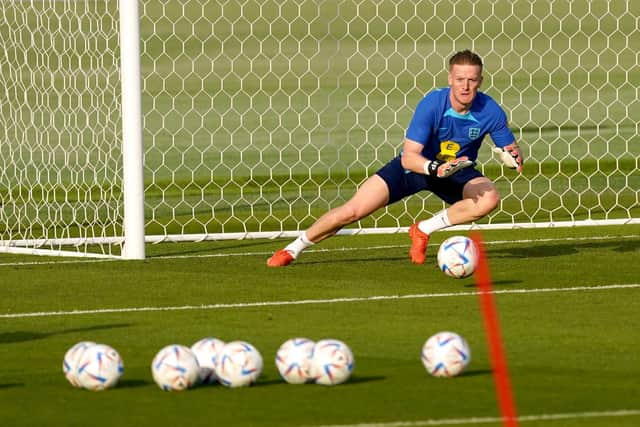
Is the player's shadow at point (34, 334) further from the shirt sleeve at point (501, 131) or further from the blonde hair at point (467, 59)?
the shirt sleeve at point (501, 131)

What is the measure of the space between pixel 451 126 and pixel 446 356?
4.48m

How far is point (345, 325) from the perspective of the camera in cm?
916

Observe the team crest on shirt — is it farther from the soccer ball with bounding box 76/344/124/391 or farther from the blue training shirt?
the soccer ball with bounding box 76/344/124/391

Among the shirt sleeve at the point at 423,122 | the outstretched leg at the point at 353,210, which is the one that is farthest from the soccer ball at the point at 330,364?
the outstretched leg at the point at 353,210

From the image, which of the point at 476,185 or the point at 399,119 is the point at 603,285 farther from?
the point at 399,119

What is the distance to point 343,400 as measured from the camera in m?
6.98

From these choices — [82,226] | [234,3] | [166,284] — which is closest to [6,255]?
[82,226]

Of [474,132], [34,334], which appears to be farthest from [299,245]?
[34,334]

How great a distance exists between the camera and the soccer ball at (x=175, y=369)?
7160 millimetres

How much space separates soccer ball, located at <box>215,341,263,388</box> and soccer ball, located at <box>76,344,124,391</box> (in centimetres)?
46

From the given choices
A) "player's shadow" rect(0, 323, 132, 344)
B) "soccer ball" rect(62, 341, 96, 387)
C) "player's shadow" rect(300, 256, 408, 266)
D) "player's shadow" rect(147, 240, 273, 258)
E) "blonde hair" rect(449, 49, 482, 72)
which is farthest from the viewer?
"player's shadow" rect(147, 240, 273, 258)

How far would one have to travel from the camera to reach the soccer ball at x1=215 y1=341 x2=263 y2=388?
23.7 ft

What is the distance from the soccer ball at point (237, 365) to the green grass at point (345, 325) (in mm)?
59

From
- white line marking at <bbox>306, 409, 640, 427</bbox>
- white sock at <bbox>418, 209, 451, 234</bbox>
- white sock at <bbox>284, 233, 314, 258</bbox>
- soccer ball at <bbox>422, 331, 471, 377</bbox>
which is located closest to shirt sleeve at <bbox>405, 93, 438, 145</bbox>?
white sock at <bbox>418, 209, 451, 234</bbox>
